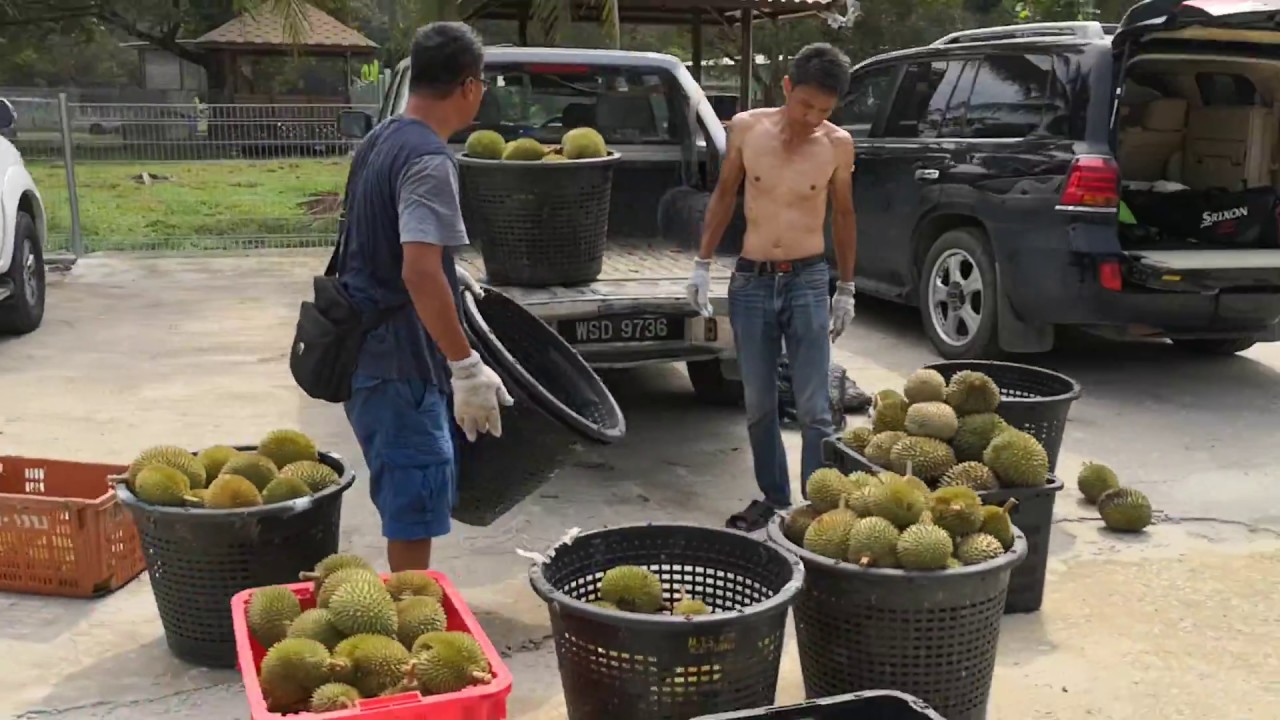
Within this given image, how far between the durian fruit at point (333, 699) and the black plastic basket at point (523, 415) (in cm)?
128

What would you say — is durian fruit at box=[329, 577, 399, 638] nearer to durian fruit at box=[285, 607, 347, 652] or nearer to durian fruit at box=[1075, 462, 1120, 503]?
durian fruit at box=[285, 607, 347, 652]

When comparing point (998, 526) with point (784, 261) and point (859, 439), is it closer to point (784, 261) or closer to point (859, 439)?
point (859, 439)

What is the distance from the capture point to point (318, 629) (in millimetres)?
2789

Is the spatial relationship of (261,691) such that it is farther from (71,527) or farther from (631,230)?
(631,230)

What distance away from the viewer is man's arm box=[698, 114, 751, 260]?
15.7 feet

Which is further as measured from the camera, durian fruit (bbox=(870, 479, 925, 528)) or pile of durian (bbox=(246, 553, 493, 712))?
durian fruit (bbox=(870, 479, 925, 528))

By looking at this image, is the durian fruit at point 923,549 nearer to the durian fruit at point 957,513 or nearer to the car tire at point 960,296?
the durian fruit at point 957,513

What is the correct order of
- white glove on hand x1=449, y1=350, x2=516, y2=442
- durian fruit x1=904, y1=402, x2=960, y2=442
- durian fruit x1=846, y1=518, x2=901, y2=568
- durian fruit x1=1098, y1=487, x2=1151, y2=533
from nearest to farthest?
1. durian fruit x1=846, y1=518, x2=901, y2=568
2. white glove on hand x1=449, y1=350, x2=516, y2=442
3. durian fruit x1=904, y1=402, x2=960, y2=442
4. durian fruit x1=1098, y1=487, x2=1151, y2=533

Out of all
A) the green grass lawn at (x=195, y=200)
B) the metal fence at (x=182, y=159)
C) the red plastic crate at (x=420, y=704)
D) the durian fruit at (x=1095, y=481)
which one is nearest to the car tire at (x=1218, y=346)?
the durian fruit at (x=1095, y=481)

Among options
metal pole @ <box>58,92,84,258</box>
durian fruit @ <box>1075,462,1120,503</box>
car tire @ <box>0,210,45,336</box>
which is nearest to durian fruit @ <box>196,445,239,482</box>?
durian fruit @ <box>1075,462,1120,503</box>

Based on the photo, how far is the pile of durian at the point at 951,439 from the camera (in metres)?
4.02

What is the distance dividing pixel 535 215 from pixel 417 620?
2981 millimetres

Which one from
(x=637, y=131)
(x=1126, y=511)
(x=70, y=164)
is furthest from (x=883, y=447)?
(x=70, y=164)

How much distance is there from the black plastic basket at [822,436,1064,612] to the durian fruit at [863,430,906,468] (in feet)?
0.07
